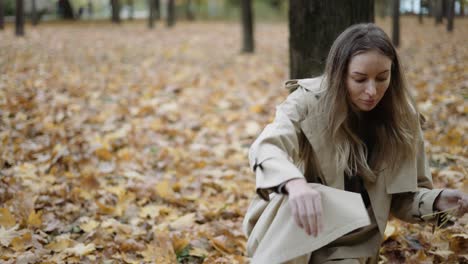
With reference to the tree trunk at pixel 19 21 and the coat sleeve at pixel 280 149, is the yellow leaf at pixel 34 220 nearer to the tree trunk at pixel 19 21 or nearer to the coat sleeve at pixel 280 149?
the coat sleeve at pixel 280 149

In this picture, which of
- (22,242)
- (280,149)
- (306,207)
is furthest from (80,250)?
(306,207)

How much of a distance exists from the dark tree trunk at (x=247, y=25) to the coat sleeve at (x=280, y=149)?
1022 centimetres

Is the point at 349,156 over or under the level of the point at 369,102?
under

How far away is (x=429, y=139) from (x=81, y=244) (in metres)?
3.29

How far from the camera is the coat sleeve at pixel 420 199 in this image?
219 centimetres

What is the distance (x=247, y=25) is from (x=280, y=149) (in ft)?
35.0

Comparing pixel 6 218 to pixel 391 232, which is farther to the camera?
pixel 6 218

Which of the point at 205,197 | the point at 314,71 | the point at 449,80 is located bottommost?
the point at 205,197

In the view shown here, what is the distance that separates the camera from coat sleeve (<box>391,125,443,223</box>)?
219cm

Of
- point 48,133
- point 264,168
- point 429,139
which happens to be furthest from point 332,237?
point 48,133

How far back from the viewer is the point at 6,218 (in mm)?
3146

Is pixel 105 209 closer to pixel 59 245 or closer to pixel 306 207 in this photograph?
pixel 59 245

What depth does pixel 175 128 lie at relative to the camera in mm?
5914

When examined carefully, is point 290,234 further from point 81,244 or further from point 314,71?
point 314,71
